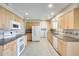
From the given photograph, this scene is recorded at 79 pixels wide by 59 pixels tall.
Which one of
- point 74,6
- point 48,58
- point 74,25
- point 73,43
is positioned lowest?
point 73,43

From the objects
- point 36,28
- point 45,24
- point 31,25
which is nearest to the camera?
point 36,28

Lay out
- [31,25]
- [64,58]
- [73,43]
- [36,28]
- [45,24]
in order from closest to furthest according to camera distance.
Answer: [64,58]
[73,43]
[36,28]
[31,25]
[45,24]

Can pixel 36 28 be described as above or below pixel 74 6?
below

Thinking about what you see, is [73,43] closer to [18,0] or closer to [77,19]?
[77,19]

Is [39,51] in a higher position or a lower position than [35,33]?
lower

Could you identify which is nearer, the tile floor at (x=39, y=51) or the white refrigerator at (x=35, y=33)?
the tile floor at (x=39, y=51)

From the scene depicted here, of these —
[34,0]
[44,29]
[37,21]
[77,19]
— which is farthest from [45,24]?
[34,0]

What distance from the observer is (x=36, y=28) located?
10.4m

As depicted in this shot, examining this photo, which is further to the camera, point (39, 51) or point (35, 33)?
point (35, 33)

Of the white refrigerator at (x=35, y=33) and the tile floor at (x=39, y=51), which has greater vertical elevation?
the white refrigerator at (x=35, y=33)

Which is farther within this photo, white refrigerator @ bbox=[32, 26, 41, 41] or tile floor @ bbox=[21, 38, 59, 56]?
white refrigerator @ bbox=[32, 26, 41, 41]

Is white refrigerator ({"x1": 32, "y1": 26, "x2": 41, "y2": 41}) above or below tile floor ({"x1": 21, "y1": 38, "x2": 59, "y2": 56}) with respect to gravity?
above

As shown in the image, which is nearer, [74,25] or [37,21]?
[74,25]

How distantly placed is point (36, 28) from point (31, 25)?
1.23 meters
